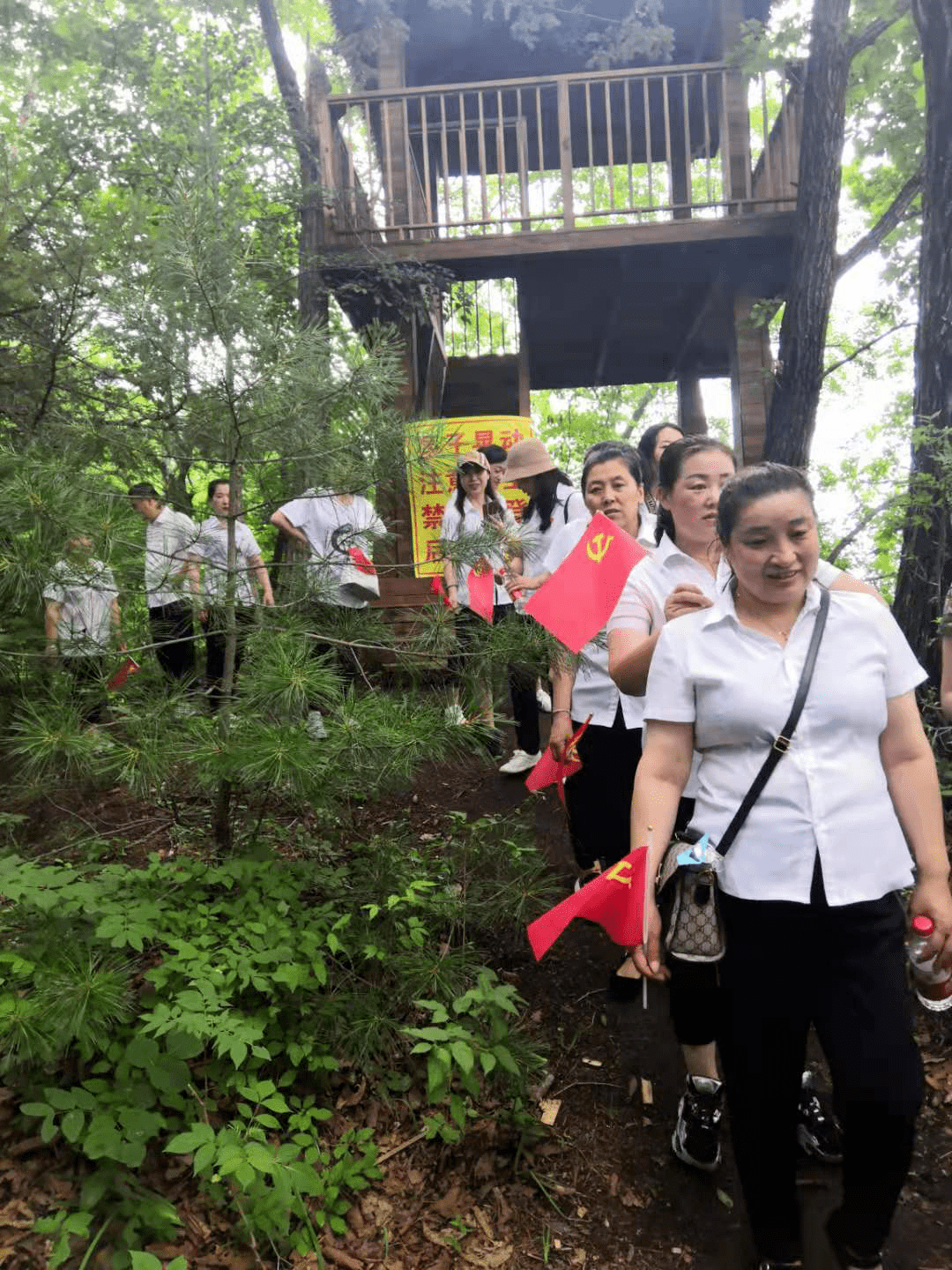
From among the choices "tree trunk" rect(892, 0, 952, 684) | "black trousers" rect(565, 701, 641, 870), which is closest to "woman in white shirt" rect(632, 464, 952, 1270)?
"black trousers" rect(565, 701, 641, 870)

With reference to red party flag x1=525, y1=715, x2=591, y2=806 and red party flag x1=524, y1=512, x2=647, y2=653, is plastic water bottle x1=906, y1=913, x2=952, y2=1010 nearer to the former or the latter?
red party flag x1=524, y1=512, x2=647, y2=653

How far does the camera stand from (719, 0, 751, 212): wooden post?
8.92 metres

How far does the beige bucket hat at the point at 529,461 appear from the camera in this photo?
486 centimetres

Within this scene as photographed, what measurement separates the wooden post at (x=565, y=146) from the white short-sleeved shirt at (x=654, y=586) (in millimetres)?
6885

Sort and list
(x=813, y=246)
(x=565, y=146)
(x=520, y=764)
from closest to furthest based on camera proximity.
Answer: (x=520, y=764) < (x=813, y=246) < (x=565, y=146)

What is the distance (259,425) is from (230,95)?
415 inches

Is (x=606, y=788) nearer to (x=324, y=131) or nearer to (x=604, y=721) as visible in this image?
(x=604, y=721)

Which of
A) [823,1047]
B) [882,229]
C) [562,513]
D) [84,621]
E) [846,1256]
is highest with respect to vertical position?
[882,229]

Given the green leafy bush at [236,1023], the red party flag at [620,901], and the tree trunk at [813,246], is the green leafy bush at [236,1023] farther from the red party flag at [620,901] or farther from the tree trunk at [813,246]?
the tree trunk at [813,246]

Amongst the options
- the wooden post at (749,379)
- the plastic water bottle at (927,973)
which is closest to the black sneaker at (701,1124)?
the plastic water bottle at (927,973)

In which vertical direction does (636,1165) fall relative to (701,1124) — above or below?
below

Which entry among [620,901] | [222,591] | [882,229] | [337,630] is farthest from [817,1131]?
[882,229]

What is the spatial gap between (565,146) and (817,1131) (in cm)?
842

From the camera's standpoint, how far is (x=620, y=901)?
221 cm
